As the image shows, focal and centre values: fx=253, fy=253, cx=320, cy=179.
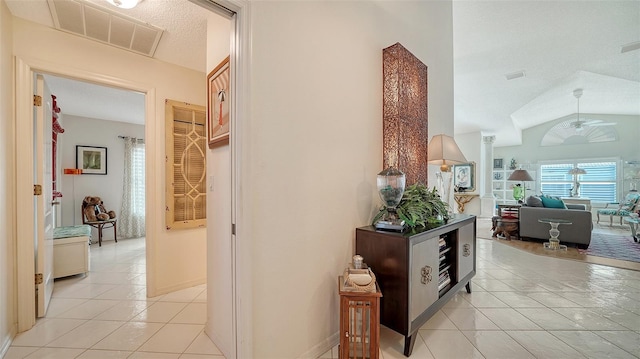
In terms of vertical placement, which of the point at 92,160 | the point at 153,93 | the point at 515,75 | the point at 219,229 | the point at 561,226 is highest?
the point at 515,75

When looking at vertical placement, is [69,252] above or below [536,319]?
above

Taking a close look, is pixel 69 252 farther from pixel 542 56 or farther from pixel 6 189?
pixel 542 56

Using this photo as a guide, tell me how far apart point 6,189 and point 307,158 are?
7.26ft

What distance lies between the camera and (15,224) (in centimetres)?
194

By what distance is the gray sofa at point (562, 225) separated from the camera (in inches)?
169

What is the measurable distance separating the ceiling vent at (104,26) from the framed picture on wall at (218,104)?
917mm

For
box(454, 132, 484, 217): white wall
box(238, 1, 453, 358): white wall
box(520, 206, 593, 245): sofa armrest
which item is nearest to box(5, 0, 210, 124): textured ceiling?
box(238, 1, 453, 358): white wall

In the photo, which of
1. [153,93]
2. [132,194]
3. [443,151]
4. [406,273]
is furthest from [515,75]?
[132,194]

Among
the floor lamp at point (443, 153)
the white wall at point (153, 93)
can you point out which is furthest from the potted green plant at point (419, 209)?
the white wall at point (153, 93)

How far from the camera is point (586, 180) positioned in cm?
783

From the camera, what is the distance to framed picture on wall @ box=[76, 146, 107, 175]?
15.8 feet

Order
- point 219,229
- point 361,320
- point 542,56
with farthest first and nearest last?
point 542,56 → point 219,229 → point 361,320

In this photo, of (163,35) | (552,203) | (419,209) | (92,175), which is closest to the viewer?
(419,209)

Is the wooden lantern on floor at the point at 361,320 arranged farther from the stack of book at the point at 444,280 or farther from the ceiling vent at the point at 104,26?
the ceiling vent at the point at 104,26
